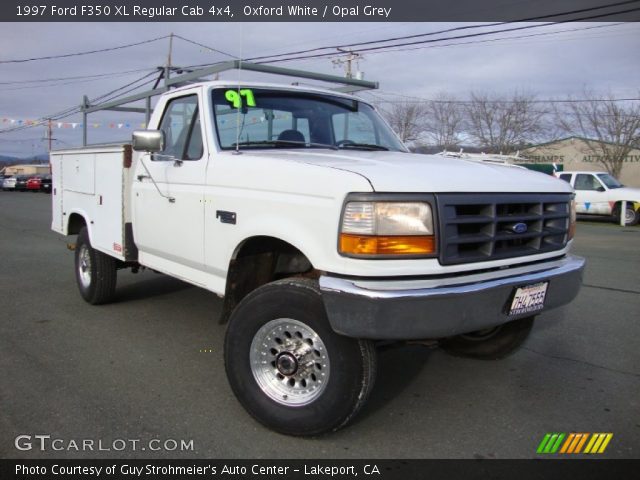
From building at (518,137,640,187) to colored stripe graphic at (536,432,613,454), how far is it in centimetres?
3719

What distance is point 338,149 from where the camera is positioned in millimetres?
4238

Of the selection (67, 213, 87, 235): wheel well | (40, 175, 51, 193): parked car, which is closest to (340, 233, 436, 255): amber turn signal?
(67, 213, 87, 235): wheel well

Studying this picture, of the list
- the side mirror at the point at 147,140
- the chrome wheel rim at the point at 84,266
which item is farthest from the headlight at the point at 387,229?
the chrome wheel rim at the point at 84,266

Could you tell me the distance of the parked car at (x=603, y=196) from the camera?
58.7 ft

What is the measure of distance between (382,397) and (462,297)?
1.20 m

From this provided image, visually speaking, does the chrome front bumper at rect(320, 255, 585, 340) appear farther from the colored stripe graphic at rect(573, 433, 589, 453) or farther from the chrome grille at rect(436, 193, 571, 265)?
the colored stripe graphic at rect(573, 433, 589, 453)

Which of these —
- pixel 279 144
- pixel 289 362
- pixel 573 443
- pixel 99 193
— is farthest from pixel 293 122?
pixel 573 443

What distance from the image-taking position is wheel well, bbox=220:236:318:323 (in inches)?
143

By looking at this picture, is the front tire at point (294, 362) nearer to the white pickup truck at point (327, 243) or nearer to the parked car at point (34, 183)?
the white pickup truck at point (327, 243)

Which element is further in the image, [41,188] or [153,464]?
[41,188]

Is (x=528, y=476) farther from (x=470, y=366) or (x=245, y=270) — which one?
(x=245, y=270)

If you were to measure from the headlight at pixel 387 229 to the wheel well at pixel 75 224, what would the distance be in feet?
14.6

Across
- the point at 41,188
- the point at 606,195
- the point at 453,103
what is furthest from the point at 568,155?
the point at 41,188

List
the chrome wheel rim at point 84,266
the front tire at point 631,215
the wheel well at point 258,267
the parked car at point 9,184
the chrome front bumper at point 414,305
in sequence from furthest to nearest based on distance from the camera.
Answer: the parked car at point 9,184, the front tire at point 631,215, the chrome wheel rim at point 84,266, the wheel well at point 258,267, the chrome front bumper at point 414,305
